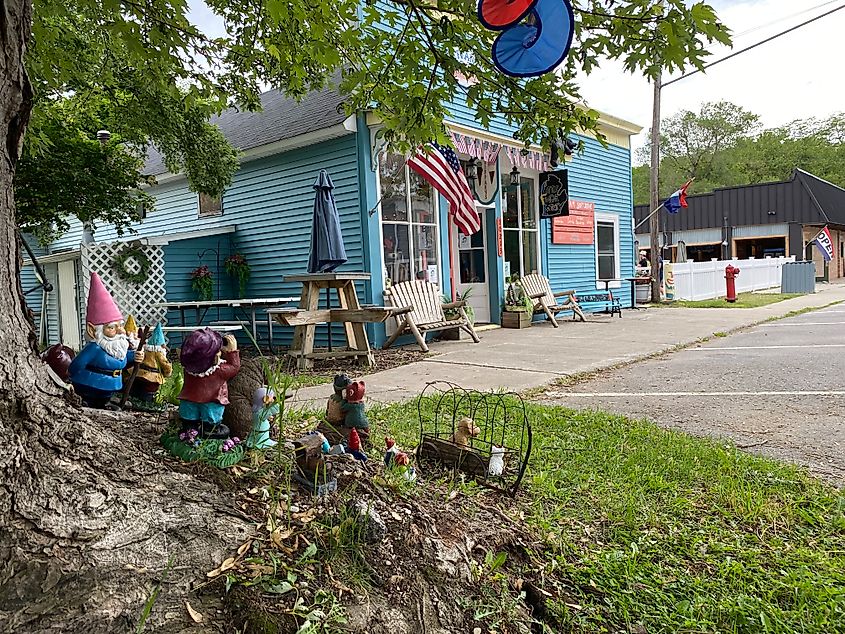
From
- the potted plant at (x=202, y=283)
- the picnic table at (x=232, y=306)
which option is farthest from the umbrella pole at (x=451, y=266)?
the potted plant at (x=202, y=283)

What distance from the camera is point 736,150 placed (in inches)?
2282

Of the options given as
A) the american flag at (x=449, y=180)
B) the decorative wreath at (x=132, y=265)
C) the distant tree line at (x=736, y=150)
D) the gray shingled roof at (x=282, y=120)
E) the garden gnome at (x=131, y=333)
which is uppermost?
the distant tree line at (x=736, y=150)

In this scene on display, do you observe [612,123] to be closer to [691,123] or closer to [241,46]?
[241,46]

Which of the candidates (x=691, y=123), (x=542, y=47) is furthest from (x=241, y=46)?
(x=691, y=123)

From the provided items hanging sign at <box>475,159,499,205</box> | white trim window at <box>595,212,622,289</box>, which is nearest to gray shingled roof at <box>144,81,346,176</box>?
hanging sign at <box>475,159,499,205</box>

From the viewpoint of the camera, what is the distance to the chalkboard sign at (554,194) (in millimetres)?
12234

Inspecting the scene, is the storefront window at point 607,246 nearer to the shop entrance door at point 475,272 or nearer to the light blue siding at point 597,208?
the light blue siding at point 597,208

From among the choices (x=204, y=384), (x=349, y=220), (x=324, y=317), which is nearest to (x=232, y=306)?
(x=349, y=220)

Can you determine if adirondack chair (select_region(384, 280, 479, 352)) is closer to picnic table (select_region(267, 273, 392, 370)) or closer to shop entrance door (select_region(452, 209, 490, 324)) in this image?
picnic table (select_region(267, 273, 392, 370))

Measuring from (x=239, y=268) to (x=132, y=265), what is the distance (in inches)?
74.0

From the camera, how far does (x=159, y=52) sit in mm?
4398

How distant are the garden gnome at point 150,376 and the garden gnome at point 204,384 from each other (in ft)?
3.34

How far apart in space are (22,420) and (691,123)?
6700cm

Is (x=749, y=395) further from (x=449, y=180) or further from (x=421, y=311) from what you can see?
(x=449, y=180)
